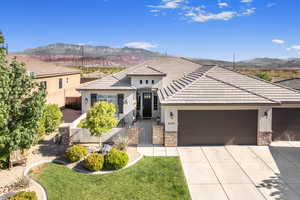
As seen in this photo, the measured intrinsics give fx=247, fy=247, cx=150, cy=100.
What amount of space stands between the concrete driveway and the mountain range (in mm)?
60241

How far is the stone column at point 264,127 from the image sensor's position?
14258 mm

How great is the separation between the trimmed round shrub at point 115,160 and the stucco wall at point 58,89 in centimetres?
1240

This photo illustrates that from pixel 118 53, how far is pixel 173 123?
8172 cm

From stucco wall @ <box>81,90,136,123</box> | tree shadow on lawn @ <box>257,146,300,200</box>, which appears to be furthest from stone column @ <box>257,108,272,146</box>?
stucco wall @ <box>81,90,136,123</box>

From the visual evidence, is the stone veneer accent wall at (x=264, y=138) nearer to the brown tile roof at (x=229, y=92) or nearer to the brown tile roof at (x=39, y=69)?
the brown tile roof at (x=229, y=92)

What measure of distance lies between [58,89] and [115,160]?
16037 millimetres

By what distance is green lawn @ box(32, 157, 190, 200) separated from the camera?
28.8 feet

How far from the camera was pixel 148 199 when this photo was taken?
28.0 ft

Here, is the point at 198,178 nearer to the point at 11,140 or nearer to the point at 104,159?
the point at 104,159

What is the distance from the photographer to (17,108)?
994cm

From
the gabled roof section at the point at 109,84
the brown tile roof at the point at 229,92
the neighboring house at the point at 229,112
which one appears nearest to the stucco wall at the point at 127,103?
the gabled roof section at the point at 109,84

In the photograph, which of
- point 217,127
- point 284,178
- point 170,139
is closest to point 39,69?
point 170,139

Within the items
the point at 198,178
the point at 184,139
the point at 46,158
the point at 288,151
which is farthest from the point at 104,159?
the point at 288,151

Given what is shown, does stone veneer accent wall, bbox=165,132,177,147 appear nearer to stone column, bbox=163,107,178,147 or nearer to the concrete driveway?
stone column, bbox=163,107,178,147
